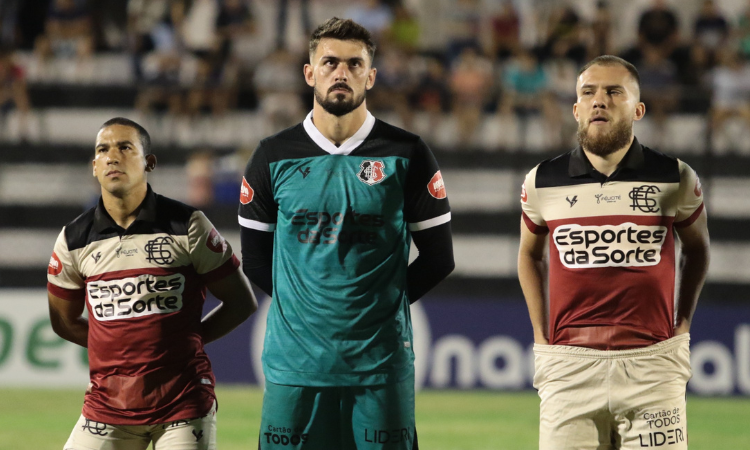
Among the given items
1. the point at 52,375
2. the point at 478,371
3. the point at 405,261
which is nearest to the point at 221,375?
the point at 52,375

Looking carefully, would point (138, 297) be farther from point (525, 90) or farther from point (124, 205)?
point (525, 90)

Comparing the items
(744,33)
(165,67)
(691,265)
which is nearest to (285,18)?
(165,67)

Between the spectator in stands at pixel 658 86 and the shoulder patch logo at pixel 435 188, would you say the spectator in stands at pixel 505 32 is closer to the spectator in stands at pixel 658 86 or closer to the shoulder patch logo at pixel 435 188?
the spectator in stands at pixel 658 86

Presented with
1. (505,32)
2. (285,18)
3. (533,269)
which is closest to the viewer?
(533,269)

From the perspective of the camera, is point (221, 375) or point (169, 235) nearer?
point (169, 235)

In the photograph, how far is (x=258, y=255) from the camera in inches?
176

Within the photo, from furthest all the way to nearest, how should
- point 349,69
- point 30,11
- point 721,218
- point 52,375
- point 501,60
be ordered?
point 30,11
point 501,60
point 721,218
point 52,375
point 349,69

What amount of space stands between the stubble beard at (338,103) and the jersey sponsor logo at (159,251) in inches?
37.2

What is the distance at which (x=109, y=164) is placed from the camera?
4422mm

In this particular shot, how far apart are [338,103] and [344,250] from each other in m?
0.61

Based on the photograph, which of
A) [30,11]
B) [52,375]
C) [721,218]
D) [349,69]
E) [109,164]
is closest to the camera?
[349,69]

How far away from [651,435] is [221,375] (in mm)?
7578

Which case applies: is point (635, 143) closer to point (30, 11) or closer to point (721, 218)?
point (721, 218)

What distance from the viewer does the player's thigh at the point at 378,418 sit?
409 cm
